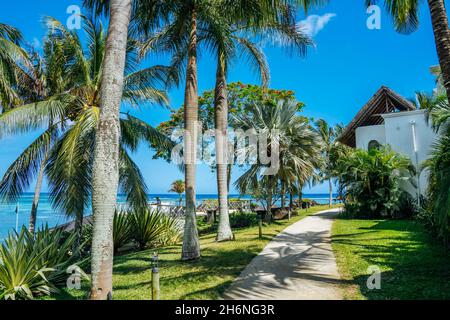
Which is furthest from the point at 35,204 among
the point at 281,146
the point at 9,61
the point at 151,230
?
the point at 281,146

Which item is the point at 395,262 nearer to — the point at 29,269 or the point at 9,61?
the point at 29,269

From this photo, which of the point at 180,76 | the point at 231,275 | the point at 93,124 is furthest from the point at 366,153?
the point at 93,124

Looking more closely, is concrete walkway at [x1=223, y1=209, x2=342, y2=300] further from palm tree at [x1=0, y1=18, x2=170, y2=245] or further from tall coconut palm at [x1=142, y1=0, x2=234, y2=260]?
palm tree at [x1=0, y1=18, x2=170, y2=245]

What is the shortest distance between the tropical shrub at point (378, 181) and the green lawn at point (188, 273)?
27.9 feet

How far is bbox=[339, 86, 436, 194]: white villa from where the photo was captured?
16.2 metres

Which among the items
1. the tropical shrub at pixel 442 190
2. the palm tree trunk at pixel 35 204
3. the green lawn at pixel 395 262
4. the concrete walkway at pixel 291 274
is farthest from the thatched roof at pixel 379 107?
the palm tree trunk at pixel 35 204

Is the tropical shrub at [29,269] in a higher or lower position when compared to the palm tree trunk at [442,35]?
lower

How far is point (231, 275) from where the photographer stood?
6844mm

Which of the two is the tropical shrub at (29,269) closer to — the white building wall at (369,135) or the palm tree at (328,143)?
the white building wall at (369,135)

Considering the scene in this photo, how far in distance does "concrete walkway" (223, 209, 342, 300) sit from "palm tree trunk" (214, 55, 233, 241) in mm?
2216

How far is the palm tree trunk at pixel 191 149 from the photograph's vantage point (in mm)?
8945

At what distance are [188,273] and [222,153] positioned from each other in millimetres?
5056

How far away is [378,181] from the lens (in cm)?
1611

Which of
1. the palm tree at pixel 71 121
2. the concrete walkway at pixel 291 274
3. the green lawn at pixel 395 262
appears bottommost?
the concrete walkway at pixel 291 274
